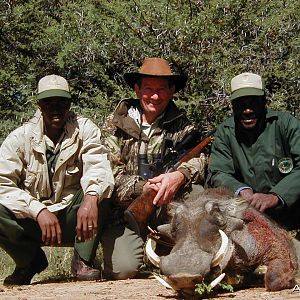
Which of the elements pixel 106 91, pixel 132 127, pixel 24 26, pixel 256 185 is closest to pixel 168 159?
pixel 132 127

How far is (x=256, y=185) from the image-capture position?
6938mm

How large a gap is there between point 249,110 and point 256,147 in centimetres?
33

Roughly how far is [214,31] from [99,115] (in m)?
1.69

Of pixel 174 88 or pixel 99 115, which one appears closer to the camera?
pixel 174 88

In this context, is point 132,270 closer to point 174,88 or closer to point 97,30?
point 174,88

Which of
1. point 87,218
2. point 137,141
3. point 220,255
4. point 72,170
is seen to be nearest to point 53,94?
point 72,170

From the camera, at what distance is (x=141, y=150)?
7.40 metres

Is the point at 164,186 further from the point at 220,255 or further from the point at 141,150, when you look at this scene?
the point at 220,255

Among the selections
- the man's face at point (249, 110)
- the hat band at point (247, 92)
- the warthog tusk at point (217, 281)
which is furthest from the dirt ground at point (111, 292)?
the hat band at point (247, 92)

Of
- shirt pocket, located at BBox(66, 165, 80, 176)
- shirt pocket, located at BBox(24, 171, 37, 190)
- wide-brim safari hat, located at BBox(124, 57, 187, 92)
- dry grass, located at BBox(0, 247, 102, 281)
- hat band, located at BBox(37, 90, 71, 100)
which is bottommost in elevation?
dry grass, located at BBox(0, 247, 102, 281)

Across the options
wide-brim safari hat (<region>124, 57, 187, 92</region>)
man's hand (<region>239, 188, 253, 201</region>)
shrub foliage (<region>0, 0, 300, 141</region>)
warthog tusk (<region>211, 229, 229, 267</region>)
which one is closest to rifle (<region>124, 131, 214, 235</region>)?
man's hand (<region>239, 188, 253, 201</region>)

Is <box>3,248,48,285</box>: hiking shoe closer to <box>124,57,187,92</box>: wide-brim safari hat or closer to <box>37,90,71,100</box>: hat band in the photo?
<box>37,90,71,100</box>: hat band

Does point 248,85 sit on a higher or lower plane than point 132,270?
higher

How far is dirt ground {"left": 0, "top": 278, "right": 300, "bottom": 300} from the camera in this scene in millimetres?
5398
